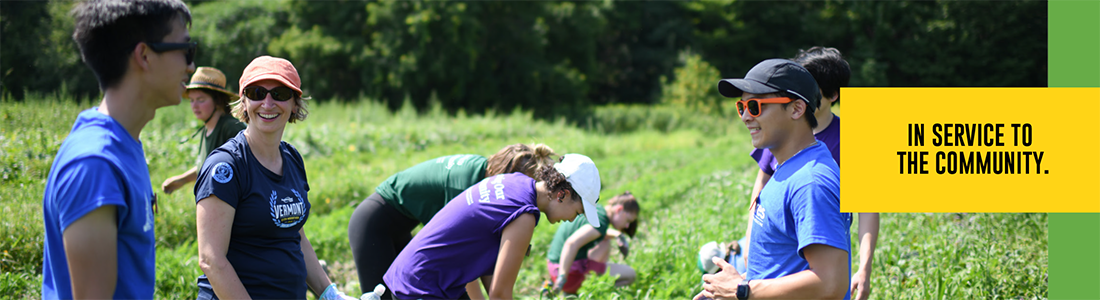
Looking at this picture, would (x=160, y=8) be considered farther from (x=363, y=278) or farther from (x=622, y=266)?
(x=622, y=266)

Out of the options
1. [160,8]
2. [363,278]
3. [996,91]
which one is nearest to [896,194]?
[996,91]

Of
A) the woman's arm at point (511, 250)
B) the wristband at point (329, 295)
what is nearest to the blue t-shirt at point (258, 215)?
the wristband at point (329, 295)

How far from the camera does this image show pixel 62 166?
167 cm

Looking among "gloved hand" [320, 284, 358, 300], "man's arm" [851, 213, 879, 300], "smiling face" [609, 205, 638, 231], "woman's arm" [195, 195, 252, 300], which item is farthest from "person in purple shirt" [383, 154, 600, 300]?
"smiling face" [609, 205, 638, 231]

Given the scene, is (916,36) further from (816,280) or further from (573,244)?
(816,280)

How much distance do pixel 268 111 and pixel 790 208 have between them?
202 cm

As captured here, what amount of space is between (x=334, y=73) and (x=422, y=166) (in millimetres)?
21704

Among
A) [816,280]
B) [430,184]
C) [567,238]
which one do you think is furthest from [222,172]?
[567,238]

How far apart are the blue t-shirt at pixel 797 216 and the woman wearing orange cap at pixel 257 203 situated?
1.81m

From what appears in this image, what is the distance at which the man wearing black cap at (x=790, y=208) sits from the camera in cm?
210

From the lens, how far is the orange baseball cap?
8.82ft

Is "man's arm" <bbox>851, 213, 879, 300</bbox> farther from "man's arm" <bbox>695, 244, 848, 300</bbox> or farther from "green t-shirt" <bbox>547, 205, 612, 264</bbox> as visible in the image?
"green t-shirt" <bbox>547, 205, 612, 264</bbox>

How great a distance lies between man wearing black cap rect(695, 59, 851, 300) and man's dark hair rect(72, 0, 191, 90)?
191 cm

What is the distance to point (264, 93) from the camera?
2.69 meters
